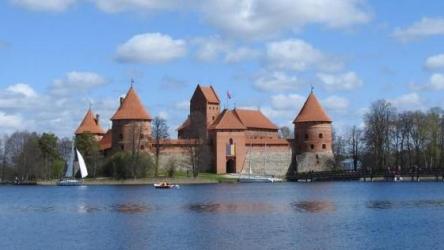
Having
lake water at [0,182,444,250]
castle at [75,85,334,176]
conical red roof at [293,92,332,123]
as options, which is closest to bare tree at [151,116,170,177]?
castle at [75,85,334,176]

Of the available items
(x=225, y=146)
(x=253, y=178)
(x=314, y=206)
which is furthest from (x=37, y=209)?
(x=225, y=146)

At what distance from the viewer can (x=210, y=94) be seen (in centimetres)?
9331

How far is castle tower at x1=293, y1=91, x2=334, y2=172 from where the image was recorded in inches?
3450

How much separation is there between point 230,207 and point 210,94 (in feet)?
174

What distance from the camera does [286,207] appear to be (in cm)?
4038

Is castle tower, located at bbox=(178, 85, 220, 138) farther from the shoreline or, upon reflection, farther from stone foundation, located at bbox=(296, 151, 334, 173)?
stone foundation, located at bbox=(296, 151, 334, 173)

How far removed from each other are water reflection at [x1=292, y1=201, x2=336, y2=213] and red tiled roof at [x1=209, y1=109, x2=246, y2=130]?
4284cm

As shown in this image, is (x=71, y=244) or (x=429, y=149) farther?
(x=429, y=149)

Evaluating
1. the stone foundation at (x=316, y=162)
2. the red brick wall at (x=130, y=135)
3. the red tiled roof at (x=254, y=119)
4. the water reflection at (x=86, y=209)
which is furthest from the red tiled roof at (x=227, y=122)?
the water reflection at (x=86, y=209)

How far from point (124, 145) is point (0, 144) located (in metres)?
23.6

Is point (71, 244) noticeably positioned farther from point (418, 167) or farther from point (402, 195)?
point (418, 167)

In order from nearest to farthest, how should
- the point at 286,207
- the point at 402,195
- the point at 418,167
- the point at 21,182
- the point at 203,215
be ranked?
the point at 203,215 → the point at 286,207 → the point at 402,195 → the point at 418,167 → the point at 21,182

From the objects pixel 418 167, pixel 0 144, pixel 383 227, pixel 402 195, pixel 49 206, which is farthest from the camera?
pixel 0 144

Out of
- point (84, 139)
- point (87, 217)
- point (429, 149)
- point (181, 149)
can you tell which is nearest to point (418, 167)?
point (429, 149)
